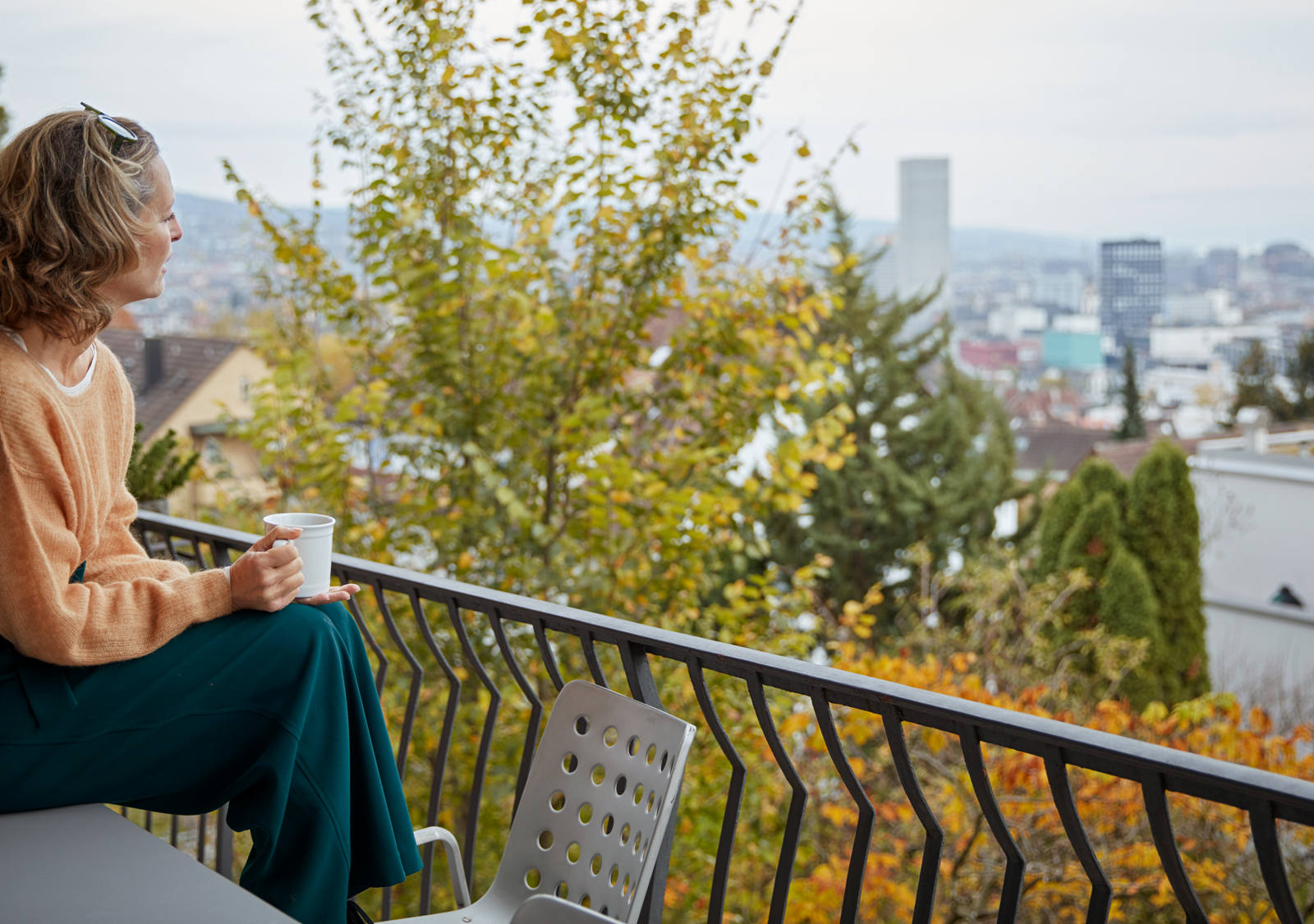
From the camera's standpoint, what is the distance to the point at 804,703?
17.9 feet

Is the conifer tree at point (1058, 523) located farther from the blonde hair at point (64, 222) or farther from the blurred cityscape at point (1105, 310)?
the blonde hair at point (64, 222)

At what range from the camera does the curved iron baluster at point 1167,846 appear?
3.34ft

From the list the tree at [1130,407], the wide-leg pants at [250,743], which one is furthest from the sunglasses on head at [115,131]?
the tree at [1130,407]

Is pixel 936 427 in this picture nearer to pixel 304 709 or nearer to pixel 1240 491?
pixel 1240 491

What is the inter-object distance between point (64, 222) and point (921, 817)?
1.25 metres

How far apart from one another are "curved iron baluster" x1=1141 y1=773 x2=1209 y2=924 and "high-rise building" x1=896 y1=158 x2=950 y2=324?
26.0 meters

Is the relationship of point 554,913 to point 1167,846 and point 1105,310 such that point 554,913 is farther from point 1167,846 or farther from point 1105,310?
point 1105,310

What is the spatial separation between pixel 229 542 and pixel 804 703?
3.79 m

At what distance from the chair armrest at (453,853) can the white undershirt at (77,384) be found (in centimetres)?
75

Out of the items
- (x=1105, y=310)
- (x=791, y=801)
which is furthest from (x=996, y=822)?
(x=1105, y=310)

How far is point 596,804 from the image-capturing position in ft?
4.57

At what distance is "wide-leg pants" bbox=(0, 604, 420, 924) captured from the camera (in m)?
1.21

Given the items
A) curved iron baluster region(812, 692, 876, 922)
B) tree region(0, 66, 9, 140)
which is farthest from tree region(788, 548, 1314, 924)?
tree region(0, 66, 9, 140)

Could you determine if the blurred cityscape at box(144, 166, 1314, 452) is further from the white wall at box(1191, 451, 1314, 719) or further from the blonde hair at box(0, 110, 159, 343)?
the blonde hair at box(0, 110, 159, 343)
